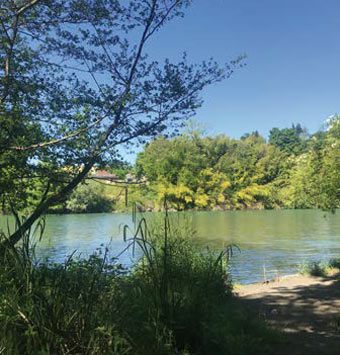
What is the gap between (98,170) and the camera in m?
5.40

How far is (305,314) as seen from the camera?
4895 mm

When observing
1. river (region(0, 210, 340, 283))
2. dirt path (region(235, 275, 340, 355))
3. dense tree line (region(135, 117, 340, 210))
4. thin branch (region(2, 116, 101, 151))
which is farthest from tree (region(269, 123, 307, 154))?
thin branch (region(2, 116, 101, 151))

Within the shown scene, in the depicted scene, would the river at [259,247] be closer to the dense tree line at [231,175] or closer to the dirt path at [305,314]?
the dirt path at [305,314]

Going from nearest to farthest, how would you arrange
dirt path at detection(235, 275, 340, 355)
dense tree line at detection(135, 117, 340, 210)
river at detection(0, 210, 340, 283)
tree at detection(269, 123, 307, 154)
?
dirt path at detection(235, 275, 340, 355) < river at detection(0, 210, 340, 283) < dense tree line at detection(135, 117, 340, 210) < tree at detection(269, 123, 307, 154)

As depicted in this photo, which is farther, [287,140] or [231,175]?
[287,140]

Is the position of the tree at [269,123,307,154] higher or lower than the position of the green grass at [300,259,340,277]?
higher

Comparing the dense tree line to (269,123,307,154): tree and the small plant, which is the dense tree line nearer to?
(269,123,307,154): tree

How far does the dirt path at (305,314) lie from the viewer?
343cm

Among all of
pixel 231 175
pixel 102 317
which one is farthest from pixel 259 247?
pixel 231 175

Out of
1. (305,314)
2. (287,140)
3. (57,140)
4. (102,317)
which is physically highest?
(287,140)

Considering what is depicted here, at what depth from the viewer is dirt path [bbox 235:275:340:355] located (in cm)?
343

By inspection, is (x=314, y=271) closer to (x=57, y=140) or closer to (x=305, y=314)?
(x=305, y=314)

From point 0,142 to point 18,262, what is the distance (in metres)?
2.22

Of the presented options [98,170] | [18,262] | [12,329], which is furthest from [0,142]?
[12,329]
